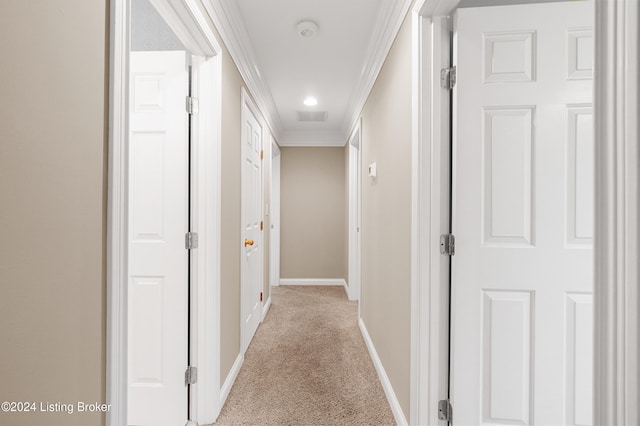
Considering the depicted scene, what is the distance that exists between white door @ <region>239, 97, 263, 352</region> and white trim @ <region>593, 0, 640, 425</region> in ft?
7.43

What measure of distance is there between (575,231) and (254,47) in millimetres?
2405

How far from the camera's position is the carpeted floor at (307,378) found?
73.4 inches

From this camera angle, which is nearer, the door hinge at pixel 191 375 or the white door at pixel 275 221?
the door hinge at pixel 191 375

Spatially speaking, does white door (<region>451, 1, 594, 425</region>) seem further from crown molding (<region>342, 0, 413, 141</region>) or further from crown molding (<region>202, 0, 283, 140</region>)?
crown molding (<region>202, 0, 283, 140</region>)

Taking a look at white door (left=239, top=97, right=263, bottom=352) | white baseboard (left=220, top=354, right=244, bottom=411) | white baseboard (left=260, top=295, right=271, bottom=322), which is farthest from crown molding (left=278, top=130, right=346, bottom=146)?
white baseboard (left=220, top=354, right=244, bottom=411)

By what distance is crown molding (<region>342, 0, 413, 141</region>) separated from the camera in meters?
1.79

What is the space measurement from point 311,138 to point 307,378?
371 cm

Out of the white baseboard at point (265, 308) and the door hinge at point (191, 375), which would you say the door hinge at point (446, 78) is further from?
the white baseboard at point (265, 308)

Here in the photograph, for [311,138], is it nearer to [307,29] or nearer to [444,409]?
[307,29]

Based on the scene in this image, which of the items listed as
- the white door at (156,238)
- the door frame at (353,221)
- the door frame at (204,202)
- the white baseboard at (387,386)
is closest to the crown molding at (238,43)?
the door frame at (204,202)

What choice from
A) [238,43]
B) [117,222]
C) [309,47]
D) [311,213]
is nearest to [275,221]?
[311,213]

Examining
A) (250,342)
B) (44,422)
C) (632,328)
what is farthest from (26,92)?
(250,342)

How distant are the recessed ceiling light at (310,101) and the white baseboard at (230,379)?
2721 millimetres

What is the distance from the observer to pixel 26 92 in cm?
64
